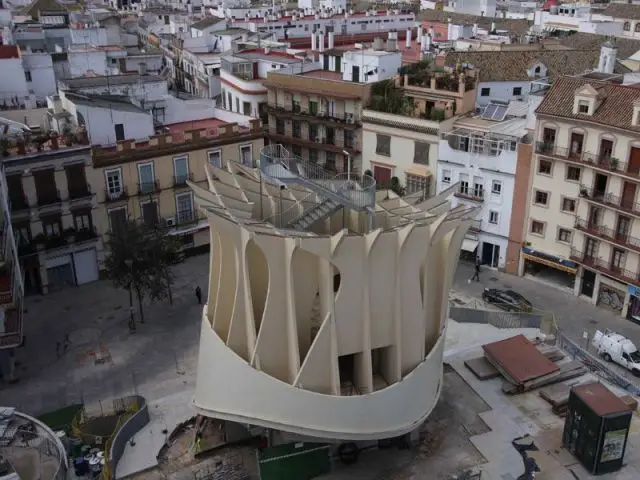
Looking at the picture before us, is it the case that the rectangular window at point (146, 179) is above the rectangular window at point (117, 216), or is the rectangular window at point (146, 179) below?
above

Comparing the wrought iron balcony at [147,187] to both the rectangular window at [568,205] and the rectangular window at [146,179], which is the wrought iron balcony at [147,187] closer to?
the rectangular window at [146,179]

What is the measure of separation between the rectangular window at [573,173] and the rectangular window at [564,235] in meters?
3.82

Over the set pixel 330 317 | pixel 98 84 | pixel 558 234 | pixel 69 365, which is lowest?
pixel 69 365

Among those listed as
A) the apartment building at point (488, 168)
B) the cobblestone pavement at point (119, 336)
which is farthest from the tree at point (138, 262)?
the apartment building at point (488, 168)

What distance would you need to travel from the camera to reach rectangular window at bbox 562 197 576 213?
4925 cm

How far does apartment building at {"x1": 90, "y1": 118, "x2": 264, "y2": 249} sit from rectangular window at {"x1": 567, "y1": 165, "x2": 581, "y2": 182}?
2586 centimetres

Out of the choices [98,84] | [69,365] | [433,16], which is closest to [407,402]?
[69,365]

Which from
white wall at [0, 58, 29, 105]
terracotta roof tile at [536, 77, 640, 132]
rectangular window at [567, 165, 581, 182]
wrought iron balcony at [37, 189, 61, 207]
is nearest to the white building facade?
terracotta roof tile at [536, 77, 640, 132]

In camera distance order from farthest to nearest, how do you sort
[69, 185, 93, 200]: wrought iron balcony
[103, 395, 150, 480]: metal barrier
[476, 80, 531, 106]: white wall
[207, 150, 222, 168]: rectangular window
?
[476, 80, 531, 106]: white wall
[207, 150, 222, 168]: rectangular window
[69, 185, 93, 200]: wrought iron balcony
[103, 395, 150, 480]: metal barrier

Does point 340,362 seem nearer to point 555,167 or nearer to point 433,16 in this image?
point 555,167

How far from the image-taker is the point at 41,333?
1801 inches

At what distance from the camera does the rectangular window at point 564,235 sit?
50.0 meters

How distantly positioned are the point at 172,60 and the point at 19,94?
3977 centimetres

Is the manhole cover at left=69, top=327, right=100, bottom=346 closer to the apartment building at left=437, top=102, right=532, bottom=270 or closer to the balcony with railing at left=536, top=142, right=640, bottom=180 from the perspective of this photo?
the apartment building at left=437, top=102, right=532, bottom=270
